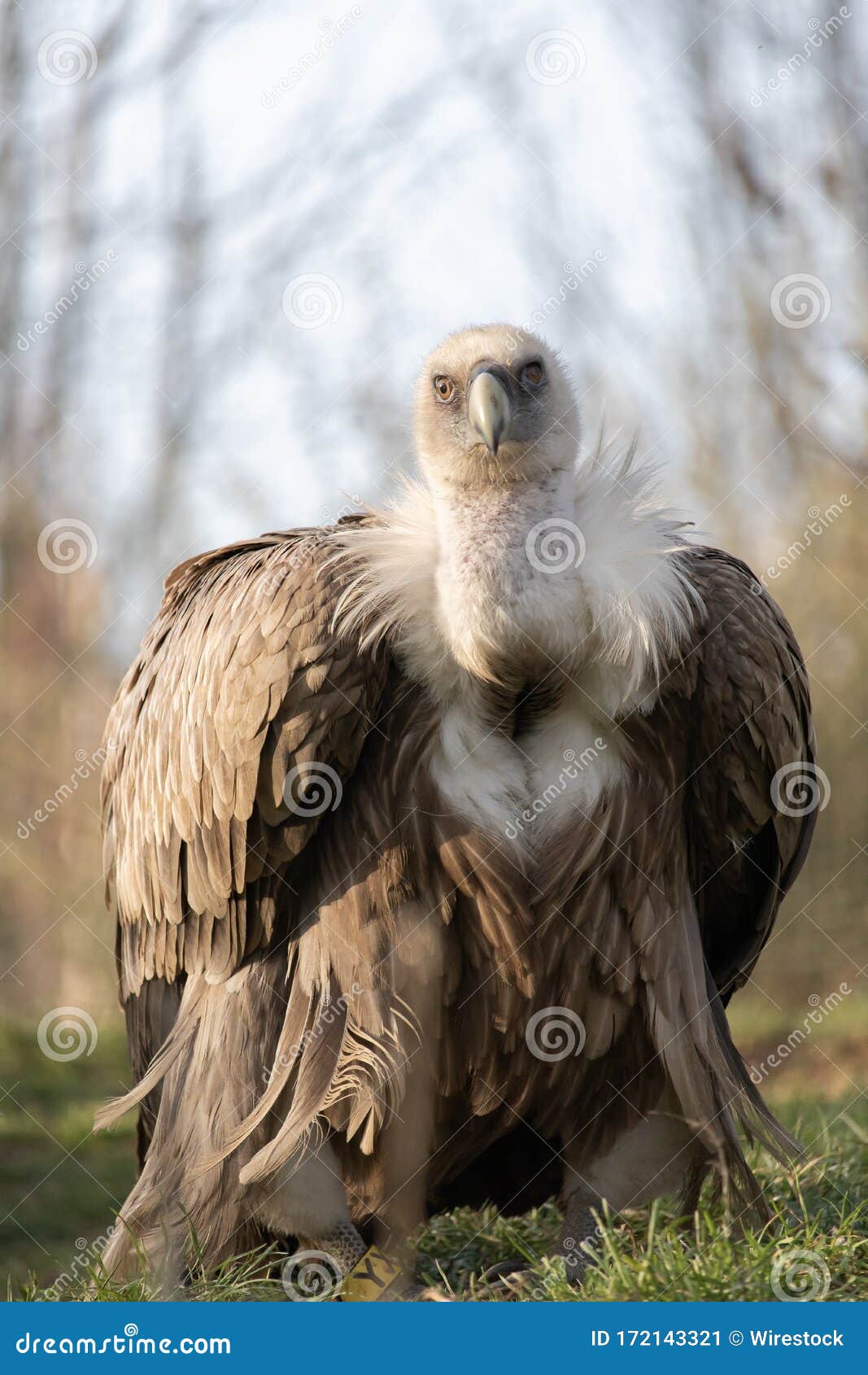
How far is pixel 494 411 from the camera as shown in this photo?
4.43 m

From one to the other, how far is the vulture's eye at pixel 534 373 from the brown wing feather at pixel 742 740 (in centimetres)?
80

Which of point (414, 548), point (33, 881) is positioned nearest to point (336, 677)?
point (414, 548)

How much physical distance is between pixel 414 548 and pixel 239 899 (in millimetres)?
1334

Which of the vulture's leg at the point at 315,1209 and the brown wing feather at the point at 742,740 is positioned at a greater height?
the brown wing feather at the point at 742,740

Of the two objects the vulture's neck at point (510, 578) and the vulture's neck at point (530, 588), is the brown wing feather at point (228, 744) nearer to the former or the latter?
the vulture's neck at point (530, 588)

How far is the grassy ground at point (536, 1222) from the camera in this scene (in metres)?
4.00

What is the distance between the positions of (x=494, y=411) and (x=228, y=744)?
1.39m

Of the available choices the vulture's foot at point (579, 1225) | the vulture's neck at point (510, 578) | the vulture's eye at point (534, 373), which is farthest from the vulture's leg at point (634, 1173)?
the vulture's eye at point (534, 373)

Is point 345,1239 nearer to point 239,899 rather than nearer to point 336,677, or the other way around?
point 239,899

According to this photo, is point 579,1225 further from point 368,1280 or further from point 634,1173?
point 368,1280

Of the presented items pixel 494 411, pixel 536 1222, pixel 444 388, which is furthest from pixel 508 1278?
pixel 444 388

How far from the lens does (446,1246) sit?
231 inches

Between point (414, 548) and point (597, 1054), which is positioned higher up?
point (414, 548)

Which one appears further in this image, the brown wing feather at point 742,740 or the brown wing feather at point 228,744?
the brown wing feather at point 742,740
